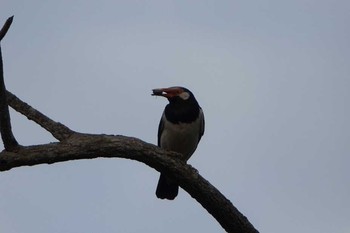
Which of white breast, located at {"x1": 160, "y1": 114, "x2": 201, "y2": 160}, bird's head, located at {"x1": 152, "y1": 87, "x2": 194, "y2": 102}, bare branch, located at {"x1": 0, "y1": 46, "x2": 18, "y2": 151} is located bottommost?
bare branch, located at {"x1": 0, "y1": 46, "x2": 18, "y2": 151}

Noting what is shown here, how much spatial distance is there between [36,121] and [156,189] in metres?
3.26

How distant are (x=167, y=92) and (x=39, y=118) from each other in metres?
2.56

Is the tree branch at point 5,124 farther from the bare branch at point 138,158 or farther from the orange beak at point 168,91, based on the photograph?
the orange beak at point 168,91

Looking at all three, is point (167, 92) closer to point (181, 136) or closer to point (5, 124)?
point (181, 136)

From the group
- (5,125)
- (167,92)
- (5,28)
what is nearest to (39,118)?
(5,125)

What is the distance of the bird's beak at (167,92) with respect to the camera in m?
8.18

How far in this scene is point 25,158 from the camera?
560 centimetres

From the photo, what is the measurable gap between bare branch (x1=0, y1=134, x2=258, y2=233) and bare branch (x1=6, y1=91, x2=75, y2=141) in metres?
0.13

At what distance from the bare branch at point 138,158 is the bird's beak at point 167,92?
6.97 feet

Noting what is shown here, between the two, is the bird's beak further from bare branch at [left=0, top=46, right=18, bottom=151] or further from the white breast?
bare branch at [left=0, top=46, right=18, bottom=151]

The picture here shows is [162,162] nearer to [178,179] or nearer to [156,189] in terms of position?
[178,179]

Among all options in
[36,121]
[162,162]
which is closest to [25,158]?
[36,121]

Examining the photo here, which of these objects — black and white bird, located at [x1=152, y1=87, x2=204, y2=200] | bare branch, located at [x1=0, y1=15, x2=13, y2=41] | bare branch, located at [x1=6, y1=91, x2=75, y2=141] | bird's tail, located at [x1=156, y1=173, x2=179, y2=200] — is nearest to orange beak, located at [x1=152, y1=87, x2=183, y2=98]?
black and white bird, located at [x1=152, y1=87, x2=204, y2=200]

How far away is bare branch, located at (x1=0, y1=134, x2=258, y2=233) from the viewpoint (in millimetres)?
5633
